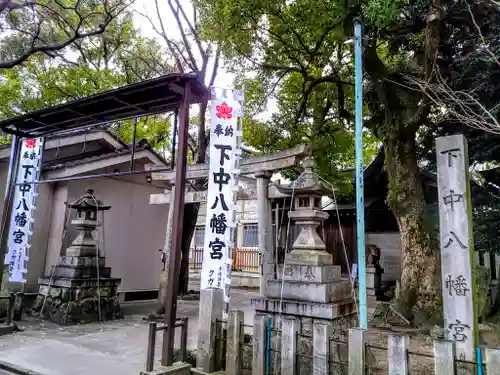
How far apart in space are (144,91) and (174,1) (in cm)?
875

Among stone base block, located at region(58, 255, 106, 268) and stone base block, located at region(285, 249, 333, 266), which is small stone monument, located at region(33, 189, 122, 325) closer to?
stone base block, located at region(58, 255, 106, 268)

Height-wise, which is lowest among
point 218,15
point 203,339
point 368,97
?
point 203,339

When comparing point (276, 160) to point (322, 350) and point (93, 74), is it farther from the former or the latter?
point (93, 74)

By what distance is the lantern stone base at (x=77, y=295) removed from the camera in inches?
380

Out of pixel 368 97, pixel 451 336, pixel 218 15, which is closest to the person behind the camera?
pixel 451 336

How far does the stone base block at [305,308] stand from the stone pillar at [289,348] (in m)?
0.73

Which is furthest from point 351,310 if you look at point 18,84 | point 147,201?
point 18,84

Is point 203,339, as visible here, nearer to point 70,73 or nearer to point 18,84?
point 70,73

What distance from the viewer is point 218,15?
1048 centimetres

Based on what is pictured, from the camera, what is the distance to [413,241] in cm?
945

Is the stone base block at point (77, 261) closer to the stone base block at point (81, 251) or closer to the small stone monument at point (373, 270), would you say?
the stone base block at point (81, 251)

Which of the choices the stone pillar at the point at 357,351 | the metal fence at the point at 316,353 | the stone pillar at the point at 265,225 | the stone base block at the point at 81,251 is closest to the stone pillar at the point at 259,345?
the metal fence at the point at 316,353

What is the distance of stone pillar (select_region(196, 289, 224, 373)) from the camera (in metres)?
5.50

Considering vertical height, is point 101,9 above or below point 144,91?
above
